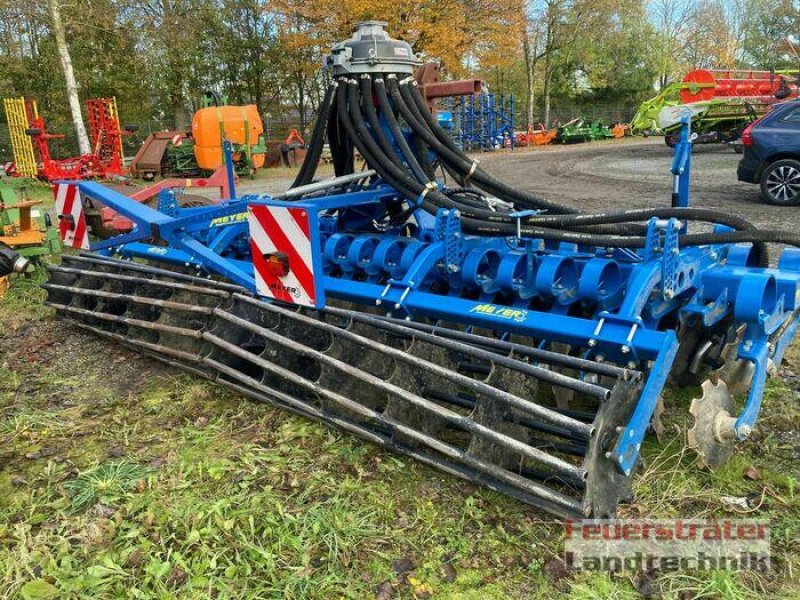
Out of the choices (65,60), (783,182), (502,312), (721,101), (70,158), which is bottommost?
(783,182)

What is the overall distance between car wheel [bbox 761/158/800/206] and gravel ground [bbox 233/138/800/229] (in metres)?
0.23

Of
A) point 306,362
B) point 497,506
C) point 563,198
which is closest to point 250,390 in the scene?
point 306,362

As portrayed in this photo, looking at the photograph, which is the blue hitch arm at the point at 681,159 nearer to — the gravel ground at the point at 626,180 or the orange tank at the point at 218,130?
the gravel ground at the point at 626,180

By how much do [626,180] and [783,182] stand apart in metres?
4.31

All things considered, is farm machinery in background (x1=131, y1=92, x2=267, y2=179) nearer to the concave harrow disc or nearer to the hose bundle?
the hose bundle

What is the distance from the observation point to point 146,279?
171 inches

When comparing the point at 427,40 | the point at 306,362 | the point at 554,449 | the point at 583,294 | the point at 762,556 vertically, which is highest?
the point at 427,40

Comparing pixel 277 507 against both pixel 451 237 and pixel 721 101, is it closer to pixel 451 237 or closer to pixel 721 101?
pixel 451 237

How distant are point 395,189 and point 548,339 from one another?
1.52m

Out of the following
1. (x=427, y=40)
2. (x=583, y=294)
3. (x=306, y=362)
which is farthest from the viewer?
(x=427, y=40)

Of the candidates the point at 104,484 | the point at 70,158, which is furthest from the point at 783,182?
the point at 70,158

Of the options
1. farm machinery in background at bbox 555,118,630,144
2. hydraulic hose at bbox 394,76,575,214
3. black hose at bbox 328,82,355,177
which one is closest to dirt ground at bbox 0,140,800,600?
hydraulic hose at bbox 394,76,575,214

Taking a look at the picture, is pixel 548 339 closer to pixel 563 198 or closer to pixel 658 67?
pixel 563 198

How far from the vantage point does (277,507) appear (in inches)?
107
